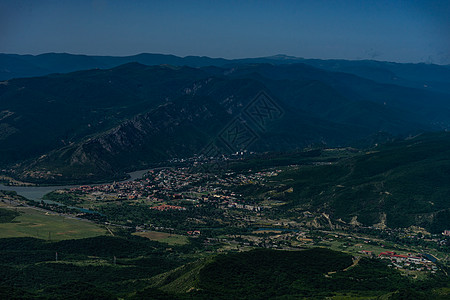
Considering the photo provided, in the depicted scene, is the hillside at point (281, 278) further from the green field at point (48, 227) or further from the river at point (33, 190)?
the river at point (33, 190)

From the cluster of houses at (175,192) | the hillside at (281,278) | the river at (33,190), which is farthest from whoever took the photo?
the river at (33,190)

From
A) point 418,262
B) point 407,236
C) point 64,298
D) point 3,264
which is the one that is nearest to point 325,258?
point 418,262

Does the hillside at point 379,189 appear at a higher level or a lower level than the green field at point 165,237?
higher

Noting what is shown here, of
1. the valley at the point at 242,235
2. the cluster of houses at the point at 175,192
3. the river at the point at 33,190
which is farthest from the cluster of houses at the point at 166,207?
the river at the point at 33,190

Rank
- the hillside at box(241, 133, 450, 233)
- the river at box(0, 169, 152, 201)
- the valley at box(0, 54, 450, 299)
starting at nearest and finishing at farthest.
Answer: the valley at box(0, 54, 450, 299) < the hillside at box(241, 133, 450, 233) < the river at box(0, 169, 152, 201)

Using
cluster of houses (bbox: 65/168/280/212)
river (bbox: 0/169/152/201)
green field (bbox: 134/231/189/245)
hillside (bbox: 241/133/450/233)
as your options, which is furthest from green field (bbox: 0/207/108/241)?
hillside (bbox: 241/133/450/233)

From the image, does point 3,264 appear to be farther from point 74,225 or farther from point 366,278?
point 366,278

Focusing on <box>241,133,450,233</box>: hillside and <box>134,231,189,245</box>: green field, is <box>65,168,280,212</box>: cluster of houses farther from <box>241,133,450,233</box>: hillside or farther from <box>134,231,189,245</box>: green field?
<box>134,231,189,245</box>: green field

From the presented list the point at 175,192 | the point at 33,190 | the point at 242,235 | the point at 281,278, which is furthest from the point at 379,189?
the point at 33,190
